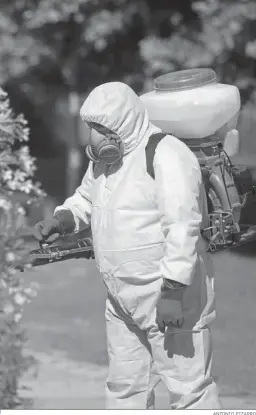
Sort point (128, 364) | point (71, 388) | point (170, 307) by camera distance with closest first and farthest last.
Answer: point (170, 307) → point (128, 364) → point (71, 388)

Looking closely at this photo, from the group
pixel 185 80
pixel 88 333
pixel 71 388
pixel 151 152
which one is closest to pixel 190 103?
pixel 185 80

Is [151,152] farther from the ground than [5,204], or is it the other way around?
[151,152]

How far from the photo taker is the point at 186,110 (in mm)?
4484

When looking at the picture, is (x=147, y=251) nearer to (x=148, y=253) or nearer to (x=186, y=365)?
(x=148, y=253)

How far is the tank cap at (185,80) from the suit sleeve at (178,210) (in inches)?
17.6

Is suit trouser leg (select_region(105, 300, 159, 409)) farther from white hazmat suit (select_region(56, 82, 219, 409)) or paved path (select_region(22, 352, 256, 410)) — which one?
paved path (select_region(22, 352, 256, 410))

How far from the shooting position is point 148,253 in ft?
13.8

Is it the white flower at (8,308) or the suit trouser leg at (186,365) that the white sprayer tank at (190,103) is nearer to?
the suit trouser leg at (186,365)

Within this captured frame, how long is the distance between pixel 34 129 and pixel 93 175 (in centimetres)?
798

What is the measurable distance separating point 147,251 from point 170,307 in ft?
0.96

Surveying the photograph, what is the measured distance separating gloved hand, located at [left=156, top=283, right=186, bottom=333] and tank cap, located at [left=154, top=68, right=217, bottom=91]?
38.3 inches

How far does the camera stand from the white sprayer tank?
14.7 feet

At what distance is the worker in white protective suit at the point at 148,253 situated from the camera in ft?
13.4

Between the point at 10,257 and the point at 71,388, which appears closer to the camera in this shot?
the point at 10,257
